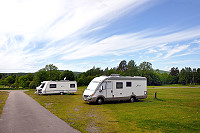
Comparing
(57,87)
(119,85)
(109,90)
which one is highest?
(119,85)

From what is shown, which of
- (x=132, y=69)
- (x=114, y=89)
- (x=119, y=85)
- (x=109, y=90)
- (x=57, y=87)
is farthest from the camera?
(x=132, y=69)

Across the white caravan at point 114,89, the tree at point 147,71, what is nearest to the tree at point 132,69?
the tree at point 147,71

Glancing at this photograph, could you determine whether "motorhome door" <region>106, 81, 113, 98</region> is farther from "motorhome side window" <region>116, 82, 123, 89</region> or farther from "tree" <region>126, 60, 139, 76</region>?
"tree" <region>126, 60, 139, 76</region>

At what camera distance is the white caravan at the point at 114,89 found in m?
17.0

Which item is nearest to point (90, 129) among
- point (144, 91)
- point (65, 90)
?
point (144, 91)

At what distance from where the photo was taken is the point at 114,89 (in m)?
17.9

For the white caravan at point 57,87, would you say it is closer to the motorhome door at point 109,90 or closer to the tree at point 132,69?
the motorhome door at point 109,90

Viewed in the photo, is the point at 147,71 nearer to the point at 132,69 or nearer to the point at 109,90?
the point at 132,69

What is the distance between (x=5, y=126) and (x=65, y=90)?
22236 mm

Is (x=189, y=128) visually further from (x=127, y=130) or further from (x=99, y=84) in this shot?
(x=99, y=84)

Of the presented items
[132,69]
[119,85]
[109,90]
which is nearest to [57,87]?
[109,90]

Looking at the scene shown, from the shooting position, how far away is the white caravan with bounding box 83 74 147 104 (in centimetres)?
1697

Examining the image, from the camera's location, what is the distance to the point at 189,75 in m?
113

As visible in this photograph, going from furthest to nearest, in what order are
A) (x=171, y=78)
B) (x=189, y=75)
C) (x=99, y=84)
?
1. (x=171, y=78)
2. (x=189, y=75)
3. (x=99, y=84)
